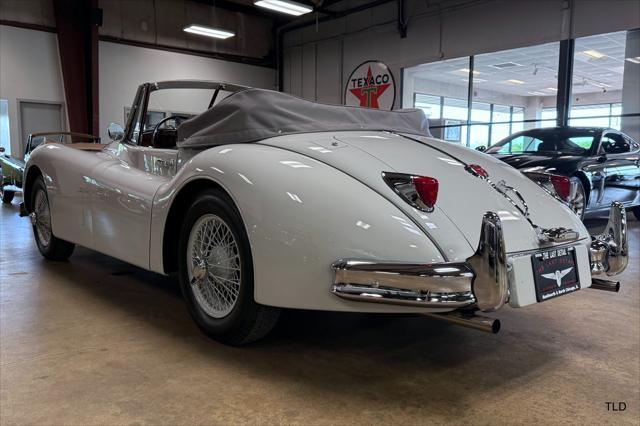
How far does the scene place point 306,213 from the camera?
185cm

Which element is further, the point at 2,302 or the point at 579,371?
the point at 2,302

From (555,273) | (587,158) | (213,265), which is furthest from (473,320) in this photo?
(587,158)

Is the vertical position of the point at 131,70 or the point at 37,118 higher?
the point at 131,70

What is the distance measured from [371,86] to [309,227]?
39.1 ft

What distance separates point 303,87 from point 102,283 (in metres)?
12.6

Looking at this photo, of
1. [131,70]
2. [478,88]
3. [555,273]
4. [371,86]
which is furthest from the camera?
[478,88]

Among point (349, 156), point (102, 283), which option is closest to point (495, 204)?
point (349, 156)

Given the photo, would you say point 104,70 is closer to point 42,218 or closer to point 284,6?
point 284,6

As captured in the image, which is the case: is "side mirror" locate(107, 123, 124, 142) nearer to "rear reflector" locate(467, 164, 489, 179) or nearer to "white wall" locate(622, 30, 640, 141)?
"rear reflector" locate(467, 164, 489, 179)

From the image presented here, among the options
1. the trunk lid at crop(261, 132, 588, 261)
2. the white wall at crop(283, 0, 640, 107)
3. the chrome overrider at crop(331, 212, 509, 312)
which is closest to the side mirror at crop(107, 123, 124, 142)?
the trunk lid at crop(261, 132, 588, 261)

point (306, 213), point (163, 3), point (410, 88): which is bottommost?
point (306, 213)

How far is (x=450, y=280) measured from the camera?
1.66 m

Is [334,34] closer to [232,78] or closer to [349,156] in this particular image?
[232,78]

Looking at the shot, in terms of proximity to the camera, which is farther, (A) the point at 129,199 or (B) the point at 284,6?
(B) the point at 284,6
